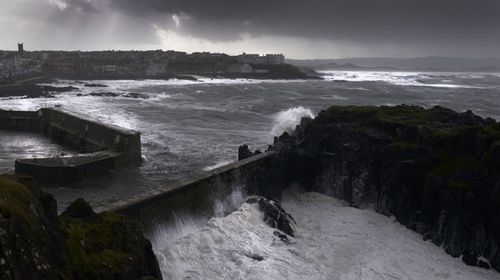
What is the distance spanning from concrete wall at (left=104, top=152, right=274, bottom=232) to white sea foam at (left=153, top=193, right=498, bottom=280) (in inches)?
20.0

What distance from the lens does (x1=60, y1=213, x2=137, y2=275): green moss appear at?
6539 millimetres

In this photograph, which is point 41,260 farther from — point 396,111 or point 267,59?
point 267,59

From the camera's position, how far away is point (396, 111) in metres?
18.0

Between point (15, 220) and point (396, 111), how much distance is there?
14942 millimetres

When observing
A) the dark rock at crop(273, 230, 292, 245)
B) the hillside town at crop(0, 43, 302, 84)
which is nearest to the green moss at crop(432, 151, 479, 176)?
the dark rock at crop(273, 230, 292, 245)

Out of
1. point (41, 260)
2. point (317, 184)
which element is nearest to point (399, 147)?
point (317, 184)

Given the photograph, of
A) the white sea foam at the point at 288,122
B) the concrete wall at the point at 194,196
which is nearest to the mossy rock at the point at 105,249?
the concrete wall at the point at 194,196

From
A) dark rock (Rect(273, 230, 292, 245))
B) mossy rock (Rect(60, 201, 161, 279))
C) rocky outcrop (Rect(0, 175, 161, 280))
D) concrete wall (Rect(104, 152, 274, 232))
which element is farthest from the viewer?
dark rock (Rect(273, 230, 292, 245))

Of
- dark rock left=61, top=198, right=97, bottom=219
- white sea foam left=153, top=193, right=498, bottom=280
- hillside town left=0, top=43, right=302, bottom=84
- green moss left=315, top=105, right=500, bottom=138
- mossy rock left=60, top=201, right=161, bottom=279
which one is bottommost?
white sea foam left=153, top=193, right=498, bottom=280

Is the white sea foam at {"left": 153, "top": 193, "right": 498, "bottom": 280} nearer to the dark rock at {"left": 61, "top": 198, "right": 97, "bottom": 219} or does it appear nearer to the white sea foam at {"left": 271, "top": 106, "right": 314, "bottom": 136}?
the dark rock at {"left": 61, "top": 198, "right": 97, "bottom": 219}

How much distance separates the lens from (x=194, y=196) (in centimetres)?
1217

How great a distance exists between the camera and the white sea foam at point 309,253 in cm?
1003

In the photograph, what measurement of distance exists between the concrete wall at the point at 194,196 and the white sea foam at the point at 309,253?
508 mm

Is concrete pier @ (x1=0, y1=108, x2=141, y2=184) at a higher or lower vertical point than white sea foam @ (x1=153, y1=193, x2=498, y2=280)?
higher
